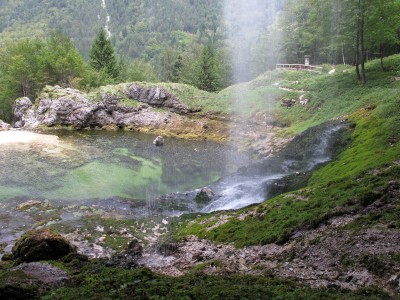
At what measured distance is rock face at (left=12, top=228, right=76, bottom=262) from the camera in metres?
14.5

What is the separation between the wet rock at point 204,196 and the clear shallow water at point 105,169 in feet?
8.54

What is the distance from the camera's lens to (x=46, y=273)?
1177cm

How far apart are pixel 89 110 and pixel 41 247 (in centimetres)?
4343

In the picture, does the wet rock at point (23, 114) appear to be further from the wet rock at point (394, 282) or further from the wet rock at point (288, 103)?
the wet rock at point (394, 282)

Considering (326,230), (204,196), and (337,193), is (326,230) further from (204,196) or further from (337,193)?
(204,196)

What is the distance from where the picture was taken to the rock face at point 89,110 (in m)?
54.3

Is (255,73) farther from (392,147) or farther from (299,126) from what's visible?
(392,147)

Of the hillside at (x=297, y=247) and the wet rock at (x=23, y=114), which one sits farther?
the wet rock at (x=23, y=114)

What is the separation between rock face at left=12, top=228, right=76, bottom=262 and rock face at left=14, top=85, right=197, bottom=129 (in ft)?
130

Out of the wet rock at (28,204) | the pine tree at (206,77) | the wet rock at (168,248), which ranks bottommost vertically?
the wet rock at (168,248)

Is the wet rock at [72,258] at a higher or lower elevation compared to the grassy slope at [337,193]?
lower

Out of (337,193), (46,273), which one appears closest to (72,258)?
(46,273)

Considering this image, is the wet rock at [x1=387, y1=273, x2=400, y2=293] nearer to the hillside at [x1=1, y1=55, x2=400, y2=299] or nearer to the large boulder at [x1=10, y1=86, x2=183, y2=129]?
the hillside at [x1=1, y1=55, x2=400, y2=299]

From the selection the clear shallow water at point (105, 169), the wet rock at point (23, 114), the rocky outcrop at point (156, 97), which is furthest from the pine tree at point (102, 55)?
the clear shallow water at point (105, 169)
